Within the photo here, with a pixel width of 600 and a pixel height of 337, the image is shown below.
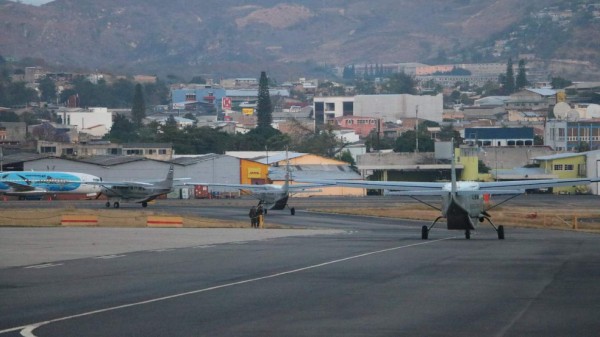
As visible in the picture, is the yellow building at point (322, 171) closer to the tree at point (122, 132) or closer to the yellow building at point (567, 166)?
the yellow building at point (567, 166)

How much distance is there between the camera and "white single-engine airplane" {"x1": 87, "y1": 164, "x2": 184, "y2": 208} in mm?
84500

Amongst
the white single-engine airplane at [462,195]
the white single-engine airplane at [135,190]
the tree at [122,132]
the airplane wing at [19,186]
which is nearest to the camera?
the white single-engine airplane at [462,195]

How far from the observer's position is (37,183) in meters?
93.0

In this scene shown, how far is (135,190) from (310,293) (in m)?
62.2

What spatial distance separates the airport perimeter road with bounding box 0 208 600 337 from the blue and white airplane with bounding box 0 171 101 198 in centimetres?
5640

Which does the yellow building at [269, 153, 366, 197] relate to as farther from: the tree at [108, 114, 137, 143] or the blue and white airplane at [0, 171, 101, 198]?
the tree at [108, 114, 137, 143]

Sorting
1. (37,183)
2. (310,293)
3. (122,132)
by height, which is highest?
(122,132)

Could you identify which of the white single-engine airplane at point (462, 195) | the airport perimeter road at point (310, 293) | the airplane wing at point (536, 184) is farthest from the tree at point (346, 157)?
the airport perimeter road at point (310, 293)

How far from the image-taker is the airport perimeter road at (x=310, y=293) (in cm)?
1897

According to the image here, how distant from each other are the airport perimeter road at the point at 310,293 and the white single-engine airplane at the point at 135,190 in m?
47.2

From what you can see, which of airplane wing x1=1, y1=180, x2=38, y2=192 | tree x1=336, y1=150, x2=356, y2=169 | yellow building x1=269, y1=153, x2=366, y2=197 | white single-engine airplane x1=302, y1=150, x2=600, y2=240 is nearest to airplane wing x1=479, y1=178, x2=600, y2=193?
white single-engine airplane x1=302, y1=150, x2=600, y2=240

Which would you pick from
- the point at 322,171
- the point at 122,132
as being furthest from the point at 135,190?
the point at 122,132

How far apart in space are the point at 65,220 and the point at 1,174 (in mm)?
40623

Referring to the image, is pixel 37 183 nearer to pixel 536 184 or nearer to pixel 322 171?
pixel 322 171
